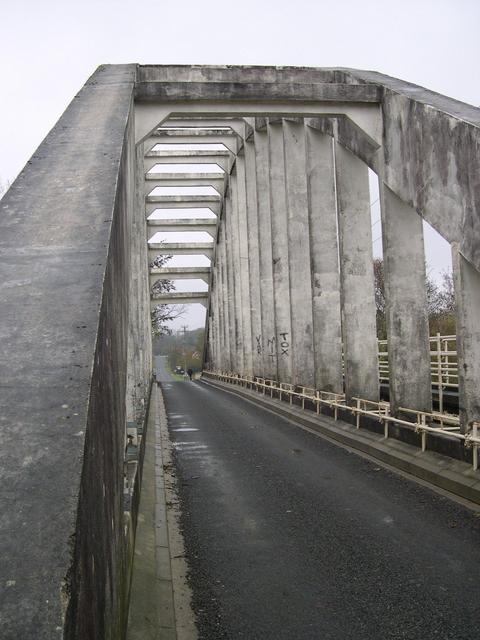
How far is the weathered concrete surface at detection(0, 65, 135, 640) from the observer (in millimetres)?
1860

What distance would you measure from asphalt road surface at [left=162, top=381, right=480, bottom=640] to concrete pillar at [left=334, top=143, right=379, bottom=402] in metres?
4.45

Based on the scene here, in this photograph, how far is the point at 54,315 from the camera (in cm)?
287

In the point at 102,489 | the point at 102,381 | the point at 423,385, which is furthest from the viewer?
the point at 423,385

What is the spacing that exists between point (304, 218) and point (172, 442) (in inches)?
420

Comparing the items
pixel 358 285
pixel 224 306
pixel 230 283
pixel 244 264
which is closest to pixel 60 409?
pixel 358 285

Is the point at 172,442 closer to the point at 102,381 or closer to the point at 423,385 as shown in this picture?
the point at 423,385

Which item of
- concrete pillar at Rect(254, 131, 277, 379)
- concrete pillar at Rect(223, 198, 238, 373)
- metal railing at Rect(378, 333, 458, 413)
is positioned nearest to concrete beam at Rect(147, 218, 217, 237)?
concrete pillar at Rect(223, 198, 238, 373)

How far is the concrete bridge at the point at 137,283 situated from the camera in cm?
211

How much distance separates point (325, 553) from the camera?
5.81m

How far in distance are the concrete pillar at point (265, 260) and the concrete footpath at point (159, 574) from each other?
17.3 meters

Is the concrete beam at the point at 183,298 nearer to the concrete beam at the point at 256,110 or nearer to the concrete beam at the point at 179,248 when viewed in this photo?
the concrete beam at the point at 179,248

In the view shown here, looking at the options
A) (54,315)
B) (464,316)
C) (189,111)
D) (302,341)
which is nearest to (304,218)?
(302,341)

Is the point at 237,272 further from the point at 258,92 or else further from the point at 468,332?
the point at 468,332

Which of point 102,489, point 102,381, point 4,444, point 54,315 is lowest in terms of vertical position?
point 102,489
